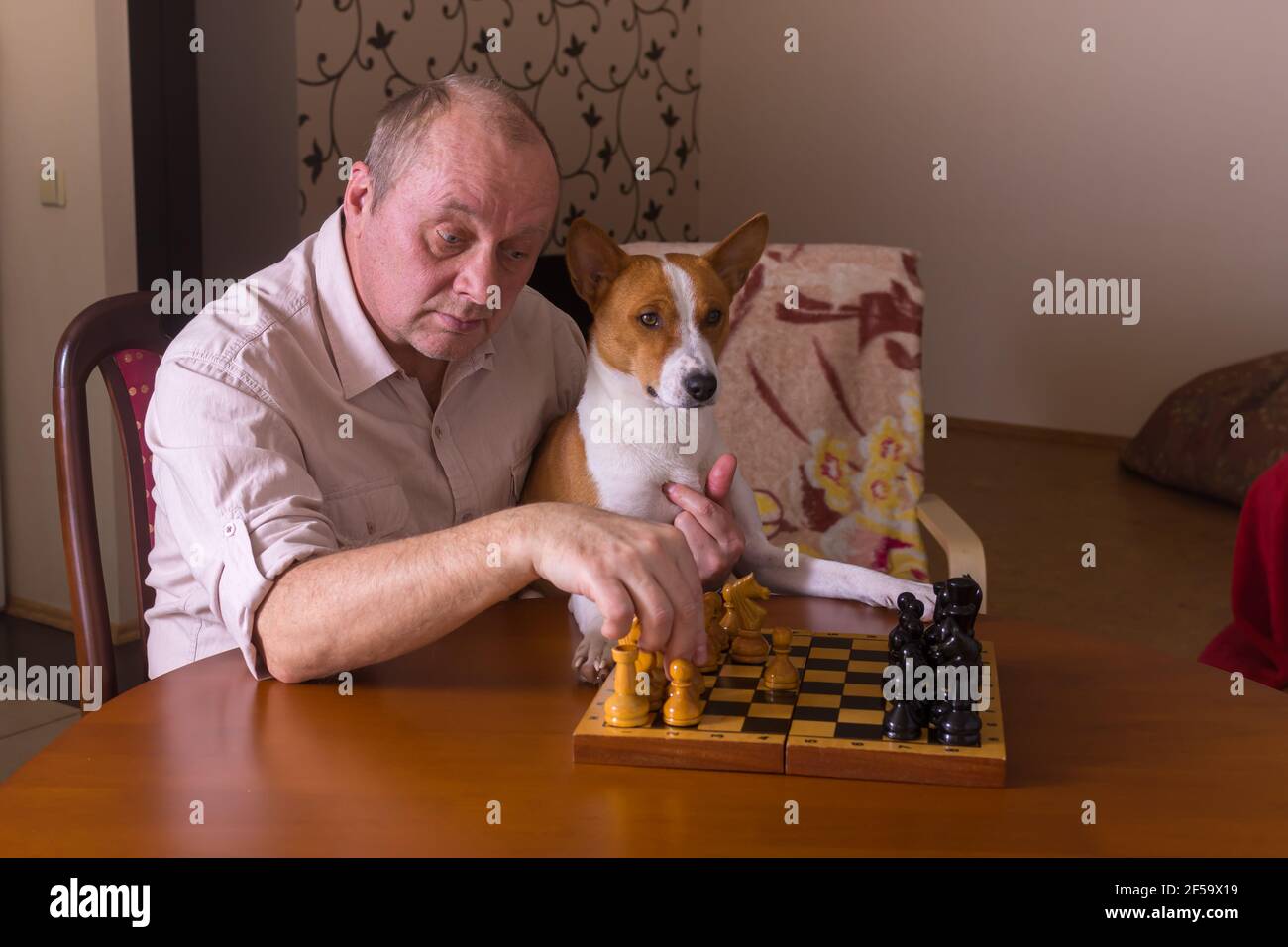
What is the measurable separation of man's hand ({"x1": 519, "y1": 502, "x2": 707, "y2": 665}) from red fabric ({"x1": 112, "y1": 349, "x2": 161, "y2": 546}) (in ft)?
2.36

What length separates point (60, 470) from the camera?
1511 mm

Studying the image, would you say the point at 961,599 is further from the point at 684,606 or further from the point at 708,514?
the point at 708,514

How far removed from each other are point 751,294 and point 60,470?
1.56 metres

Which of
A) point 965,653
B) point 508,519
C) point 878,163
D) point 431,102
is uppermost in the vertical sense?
point 878,163

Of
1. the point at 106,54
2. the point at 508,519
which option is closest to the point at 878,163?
the point at 106,54

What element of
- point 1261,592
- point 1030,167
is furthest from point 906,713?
A: point 1030,167

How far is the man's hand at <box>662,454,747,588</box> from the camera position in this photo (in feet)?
4.50

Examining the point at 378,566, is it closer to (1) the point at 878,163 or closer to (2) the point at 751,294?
(2) the point at 751,294

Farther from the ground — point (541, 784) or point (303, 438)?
point (303, 438)

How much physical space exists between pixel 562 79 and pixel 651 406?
3.22m

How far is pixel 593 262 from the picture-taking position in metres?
1.68

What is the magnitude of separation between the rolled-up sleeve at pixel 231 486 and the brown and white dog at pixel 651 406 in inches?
13.7

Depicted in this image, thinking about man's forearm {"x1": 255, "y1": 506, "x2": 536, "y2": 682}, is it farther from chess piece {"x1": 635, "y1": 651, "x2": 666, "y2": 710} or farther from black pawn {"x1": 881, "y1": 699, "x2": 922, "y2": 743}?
black pawn {"x1": 881, "y1": 699, "x2": 922, "y2": 743}

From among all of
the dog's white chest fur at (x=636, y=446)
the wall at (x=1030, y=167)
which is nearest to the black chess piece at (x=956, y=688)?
the dog's white chest fur at (x=636, y=446)
